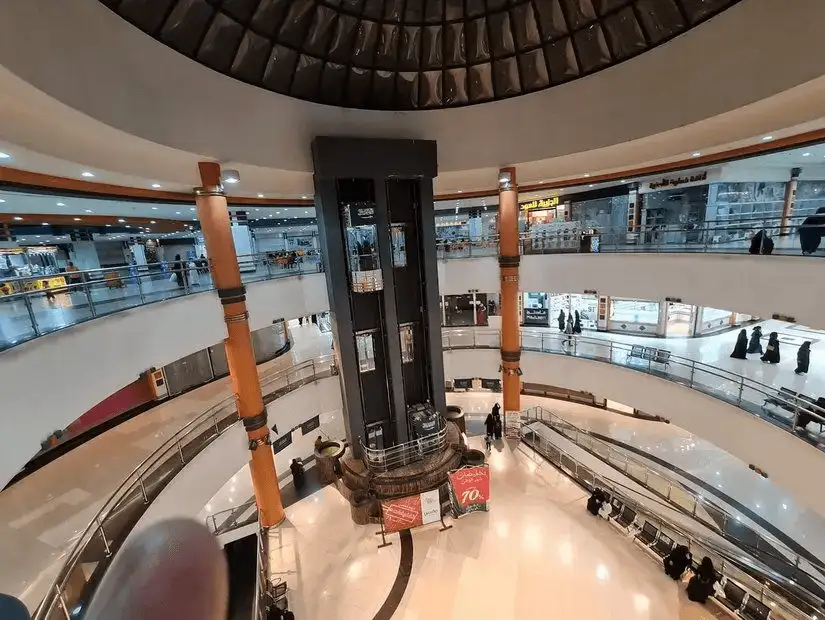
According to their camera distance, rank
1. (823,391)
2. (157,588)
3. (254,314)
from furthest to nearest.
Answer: (254,314) → (823,391) → (157,588)

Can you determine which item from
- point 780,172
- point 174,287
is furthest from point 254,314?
point 780,172

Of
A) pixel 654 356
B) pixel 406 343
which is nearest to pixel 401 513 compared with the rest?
pixel 406 343

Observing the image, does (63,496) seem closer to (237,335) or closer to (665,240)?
(237,335)

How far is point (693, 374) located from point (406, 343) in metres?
8.59

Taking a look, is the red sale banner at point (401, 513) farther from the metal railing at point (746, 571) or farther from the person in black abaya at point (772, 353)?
the person in black abaya at point (772, 353)

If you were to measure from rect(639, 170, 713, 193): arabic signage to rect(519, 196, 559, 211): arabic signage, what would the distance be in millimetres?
4710

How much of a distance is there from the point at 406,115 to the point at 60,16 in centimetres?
683

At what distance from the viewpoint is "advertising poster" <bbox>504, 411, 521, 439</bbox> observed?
44.0ft

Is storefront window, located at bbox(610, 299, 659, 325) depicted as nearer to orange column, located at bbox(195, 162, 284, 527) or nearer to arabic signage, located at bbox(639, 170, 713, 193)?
arabic signage, located at bbox(639, 170, 713, 193)

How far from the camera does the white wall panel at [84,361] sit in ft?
15.0

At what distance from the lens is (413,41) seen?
8742 millimetres

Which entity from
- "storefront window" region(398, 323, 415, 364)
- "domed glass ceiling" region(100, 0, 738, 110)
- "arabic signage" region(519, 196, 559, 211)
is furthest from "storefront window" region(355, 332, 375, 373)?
"arabic signage" region(519, 196, 559, 211)

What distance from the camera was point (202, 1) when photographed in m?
6.62

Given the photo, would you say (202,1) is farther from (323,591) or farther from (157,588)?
(323,591)
